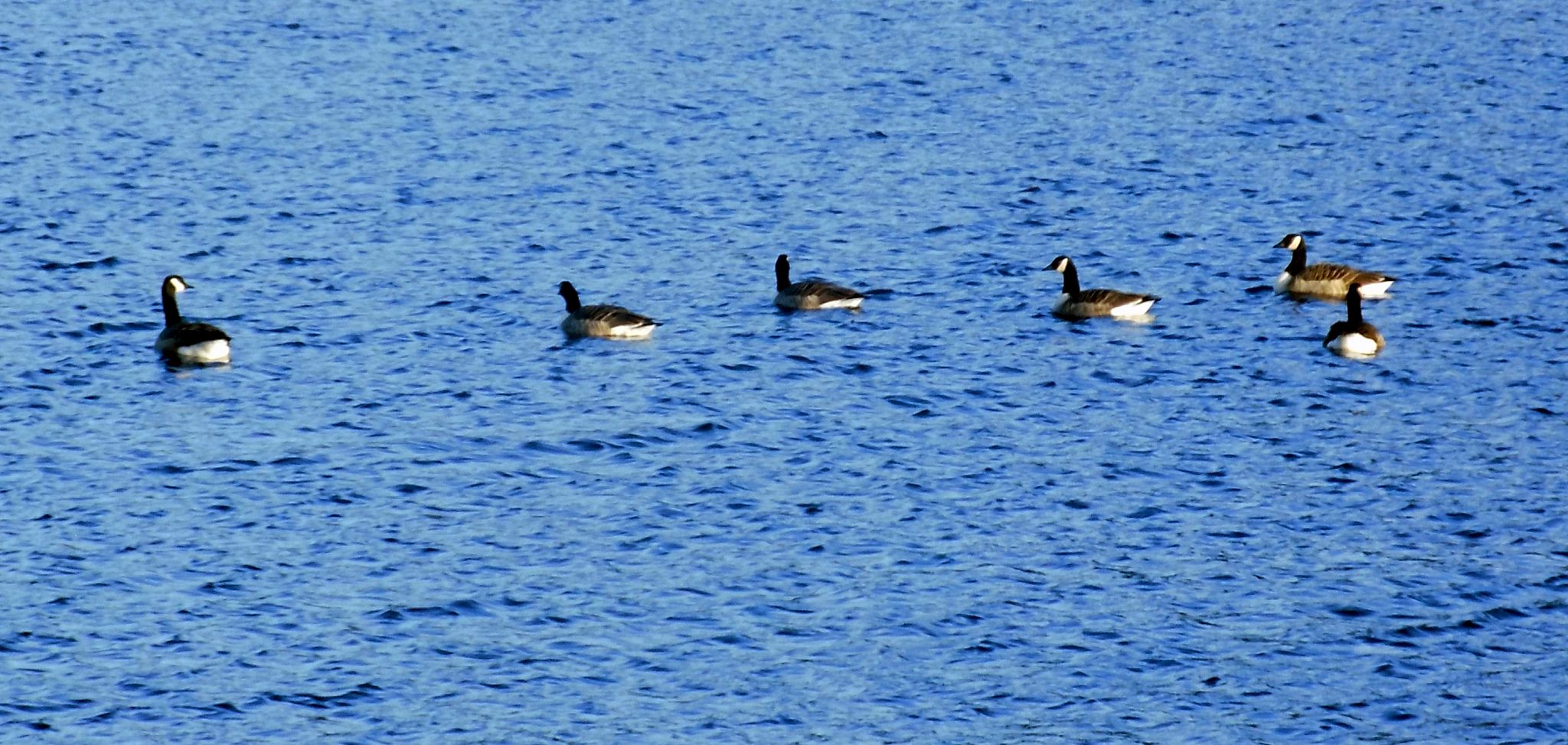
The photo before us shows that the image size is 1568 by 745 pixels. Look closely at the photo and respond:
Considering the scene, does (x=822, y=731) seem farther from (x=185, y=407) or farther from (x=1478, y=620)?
(x=185, y=407)

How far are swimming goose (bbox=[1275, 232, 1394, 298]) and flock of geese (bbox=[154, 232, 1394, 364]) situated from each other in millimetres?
12

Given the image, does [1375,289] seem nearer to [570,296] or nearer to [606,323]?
[606,323]

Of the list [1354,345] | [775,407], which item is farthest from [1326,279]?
[775,407]

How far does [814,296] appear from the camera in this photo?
111 feet

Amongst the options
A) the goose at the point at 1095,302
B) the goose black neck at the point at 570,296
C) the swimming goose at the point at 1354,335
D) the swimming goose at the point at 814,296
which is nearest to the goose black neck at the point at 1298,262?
the goose at the point at 1095,302

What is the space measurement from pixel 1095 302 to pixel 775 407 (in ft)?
21.0

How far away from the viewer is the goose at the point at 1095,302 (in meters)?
33.5

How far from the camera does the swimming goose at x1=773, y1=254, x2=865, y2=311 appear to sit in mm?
33719

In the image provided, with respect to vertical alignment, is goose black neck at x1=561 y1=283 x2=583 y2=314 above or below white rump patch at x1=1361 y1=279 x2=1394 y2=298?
above

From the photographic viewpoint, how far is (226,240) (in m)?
38.3

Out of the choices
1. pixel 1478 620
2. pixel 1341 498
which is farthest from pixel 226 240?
pixel 1478 620

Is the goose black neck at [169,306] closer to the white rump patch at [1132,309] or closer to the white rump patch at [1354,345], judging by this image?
the white rump patch at [1132,309]

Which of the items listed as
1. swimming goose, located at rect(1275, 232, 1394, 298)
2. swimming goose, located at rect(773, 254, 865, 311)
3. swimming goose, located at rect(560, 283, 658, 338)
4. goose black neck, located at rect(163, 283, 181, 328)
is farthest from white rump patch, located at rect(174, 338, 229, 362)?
swimming goose, located at rect(1275, 232, 1394, 298)

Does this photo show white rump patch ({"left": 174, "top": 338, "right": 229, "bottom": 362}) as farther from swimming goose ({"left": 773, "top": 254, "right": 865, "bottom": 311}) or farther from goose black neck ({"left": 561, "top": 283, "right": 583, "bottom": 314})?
swimming goose ({"left": 773, "top": 254, "right": 865, "bottom": 311})
